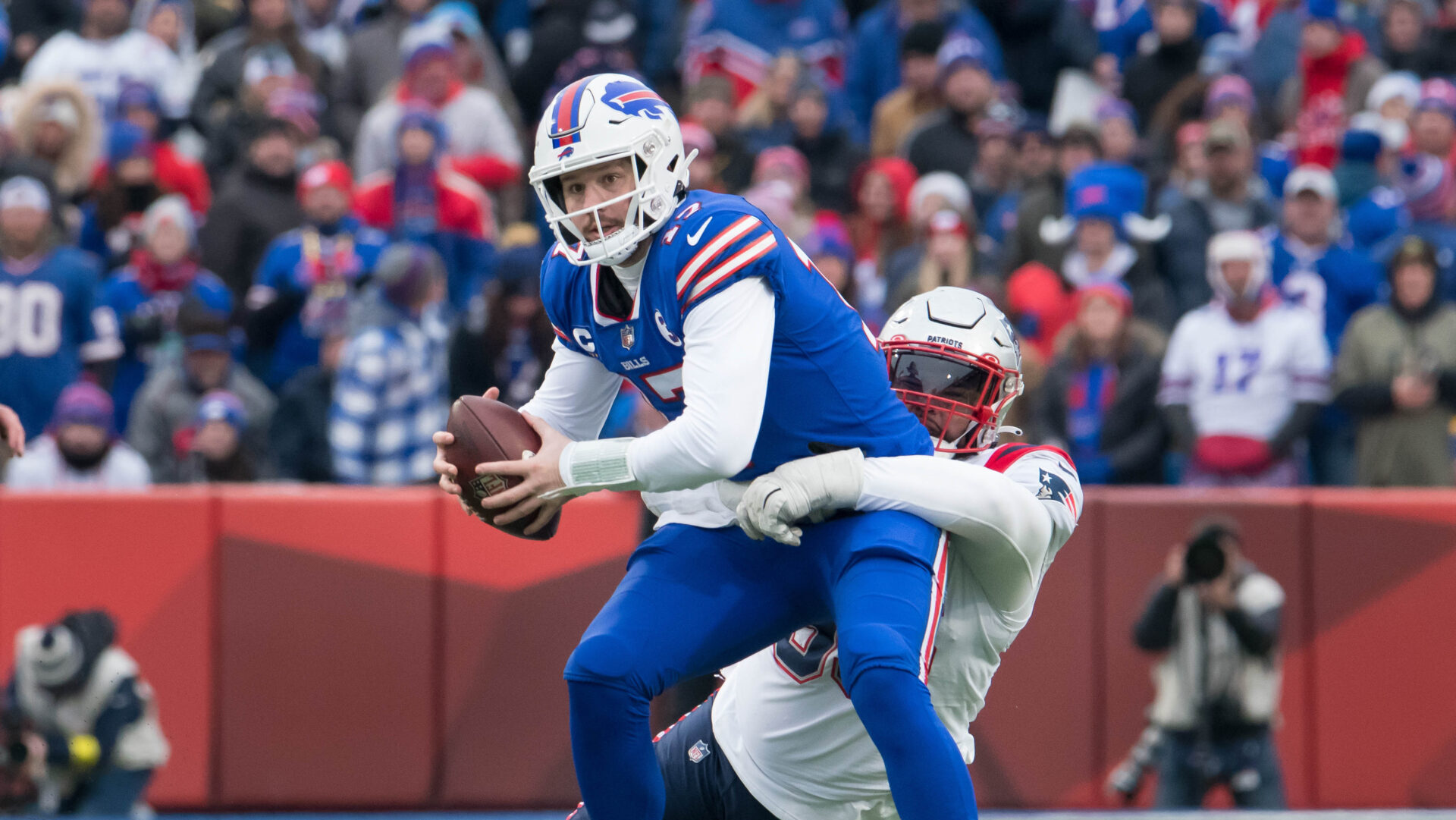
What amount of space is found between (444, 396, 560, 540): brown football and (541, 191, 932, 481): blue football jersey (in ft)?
0.73

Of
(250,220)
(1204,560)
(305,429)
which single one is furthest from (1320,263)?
(250,220)

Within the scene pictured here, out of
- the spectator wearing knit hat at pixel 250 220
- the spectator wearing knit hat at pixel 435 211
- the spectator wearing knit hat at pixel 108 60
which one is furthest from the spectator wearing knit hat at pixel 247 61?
the spectator wearing knit hat at pixel 435 211

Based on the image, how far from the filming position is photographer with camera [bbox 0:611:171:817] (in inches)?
232

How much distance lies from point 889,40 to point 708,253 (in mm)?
6495

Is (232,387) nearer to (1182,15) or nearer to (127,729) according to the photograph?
(127,729)

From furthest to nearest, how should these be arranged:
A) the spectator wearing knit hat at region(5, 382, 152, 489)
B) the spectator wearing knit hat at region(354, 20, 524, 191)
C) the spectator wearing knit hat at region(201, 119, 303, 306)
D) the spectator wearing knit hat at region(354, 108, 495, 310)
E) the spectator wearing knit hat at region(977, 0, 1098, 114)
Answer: the spectator wearing knit hat at region(977, 0, 1098, 114) < the spectator wearing knit hat at region(354, 20, 524, 191) < the spectator wearing knit hat at region(201, 119, 303, 306) < the spectator wearing knit hat at region(354, 108, 495, 310) < the spectator wearing knit hat at region(5, 382, 152, 489)

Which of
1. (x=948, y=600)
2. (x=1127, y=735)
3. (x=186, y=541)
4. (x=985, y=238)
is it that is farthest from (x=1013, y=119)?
(x=948, y=600)

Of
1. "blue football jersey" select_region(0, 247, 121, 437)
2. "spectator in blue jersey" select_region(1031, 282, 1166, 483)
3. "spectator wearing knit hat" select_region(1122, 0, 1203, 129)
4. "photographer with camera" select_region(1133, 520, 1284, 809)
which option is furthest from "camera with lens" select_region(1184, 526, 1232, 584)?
"blue football jersey" select_region(0, 247, 121, 437)

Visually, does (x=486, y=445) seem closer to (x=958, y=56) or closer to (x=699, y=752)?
(x=699, y=752)

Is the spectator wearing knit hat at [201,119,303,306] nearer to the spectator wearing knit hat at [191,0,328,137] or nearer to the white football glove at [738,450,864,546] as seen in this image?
the spectator wearing knit hat at [191,0,328,137]

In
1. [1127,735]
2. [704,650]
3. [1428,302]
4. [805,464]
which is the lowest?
[1127,735]

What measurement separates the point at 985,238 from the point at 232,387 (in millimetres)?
3212

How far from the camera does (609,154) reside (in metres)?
3.36

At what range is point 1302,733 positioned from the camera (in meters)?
6.38
